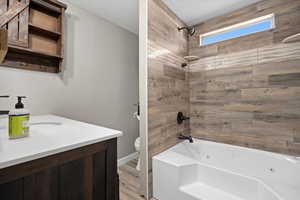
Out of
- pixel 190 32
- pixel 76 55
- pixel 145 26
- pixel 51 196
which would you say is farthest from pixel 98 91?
pixel 190 32

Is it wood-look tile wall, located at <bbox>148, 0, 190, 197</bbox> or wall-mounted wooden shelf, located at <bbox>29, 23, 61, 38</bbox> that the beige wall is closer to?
wall-mounted wooden shelf, located at <bbox>29, 23, 61, 38</bbox>

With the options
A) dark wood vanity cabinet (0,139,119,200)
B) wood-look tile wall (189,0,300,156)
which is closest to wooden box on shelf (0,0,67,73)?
dark wood vanity cabinet (0,139,119,200)

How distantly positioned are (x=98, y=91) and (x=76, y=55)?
0.59m

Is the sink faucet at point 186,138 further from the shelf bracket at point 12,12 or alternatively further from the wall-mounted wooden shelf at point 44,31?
the shelf bracket at point 12,12

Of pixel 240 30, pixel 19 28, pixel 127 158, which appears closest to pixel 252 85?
pixel 240 30

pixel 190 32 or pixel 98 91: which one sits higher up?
pixel 190 32

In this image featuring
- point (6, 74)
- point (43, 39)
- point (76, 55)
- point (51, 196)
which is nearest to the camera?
point (51, 196)

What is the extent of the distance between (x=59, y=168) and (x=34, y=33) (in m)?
1.64

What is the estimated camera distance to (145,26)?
1586mm

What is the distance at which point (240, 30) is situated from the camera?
2010 mm

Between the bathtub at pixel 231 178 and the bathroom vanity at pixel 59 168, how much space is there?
2.88ft

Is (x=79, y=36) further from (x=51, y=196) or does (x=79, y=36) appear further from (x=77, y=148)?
(x=51, y=196)

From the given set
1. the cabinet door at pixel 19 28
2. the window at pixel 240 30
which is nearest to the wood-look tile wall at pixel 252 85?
the window at pixel 240 30

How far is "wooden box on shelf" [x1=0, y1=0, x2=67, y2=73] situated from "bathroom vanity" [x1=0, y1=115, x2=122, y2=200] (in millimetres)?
1074
